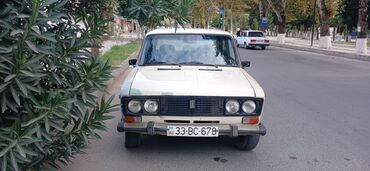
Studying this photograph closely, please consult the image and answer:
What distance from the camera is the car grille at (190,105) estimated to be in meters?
4.64

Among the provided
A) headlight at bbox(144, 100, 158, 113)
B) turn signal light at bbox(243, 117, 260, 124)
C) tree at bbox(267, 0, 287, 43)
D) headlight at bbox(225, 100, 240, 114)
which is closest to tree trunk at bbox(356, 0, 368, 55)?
tree at bbox(267, 0, 287, 43)

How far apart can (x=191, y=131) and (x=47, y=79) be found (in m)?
1.95

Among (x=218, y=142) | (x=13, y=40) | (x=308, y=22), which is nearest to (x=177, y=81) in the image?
(x=218, y=142)

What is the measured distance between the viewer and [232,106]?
4.73 m

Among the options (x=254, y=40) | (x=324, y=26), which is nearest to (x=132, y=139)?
(x=324, y=26)

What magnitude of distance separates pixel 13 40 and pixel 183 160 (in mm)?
2656

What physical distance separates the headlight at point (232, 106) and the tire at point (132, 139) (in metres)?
1.21

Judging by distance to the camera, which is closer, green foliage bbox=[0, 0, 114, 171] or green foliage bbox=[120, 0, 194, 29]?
green foliage bbox=[0, 0, 114, 171]

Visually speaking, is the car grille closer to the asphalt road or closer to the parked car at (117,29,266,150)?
the parked car at (117,29,266,150)

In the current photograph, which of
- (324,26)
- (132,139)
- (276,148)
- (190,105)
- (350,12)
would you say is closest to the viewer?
(190,105)

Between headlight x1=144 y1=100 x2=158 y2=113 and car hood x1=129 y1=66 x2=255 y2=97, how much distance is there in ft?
0.36

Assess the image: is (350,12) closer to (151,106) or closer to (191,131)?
(191,131)

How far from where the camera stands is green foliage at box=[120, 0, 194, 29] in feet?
12.0

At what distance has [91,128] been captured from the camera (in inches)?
142
